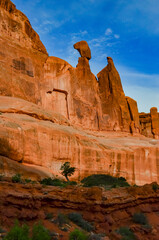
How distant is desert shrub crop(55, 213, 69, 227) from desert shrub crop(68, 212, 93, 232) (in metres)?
0.32

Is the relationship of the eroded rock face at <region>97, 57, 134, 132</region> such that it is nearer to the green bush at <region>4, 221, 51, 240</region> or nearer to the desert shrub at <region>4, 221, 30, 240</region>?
the green bush at <region>4, 221, 51, 240</region>

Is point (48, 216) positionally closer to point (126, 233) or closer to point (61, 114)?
point (126, 233)

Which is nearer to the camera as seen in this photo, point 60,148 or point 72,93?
point 60,148

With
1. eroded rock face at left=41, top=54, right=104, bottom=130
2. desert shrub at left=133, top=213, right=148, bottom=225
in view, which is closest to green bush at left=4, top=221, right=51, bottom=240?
desert shrub at left=133, top=213, right=148, bottom=225

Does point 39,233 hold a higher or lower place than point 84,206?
lower

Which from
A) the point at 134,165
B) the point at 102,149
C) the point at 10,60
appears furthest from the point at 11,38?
the point at 134,165

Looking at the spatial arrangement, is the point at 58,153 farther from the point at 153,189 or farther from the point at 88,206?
the point at 88,206

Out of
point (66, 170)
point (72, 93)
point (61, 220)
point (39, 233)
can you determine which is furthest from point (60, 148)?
point (72, 93)

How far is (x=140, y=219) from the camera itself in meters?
13.6

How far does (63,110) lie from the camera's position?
1937 inches

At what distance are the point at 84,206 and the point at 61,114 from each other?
108 ft

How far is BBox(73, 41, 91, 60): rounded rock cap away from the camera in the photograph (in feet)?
191

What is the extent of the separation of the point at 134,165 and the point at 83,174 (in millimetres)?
10207

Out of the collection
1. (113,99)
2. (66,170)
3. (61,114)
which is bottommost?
(66,170)
